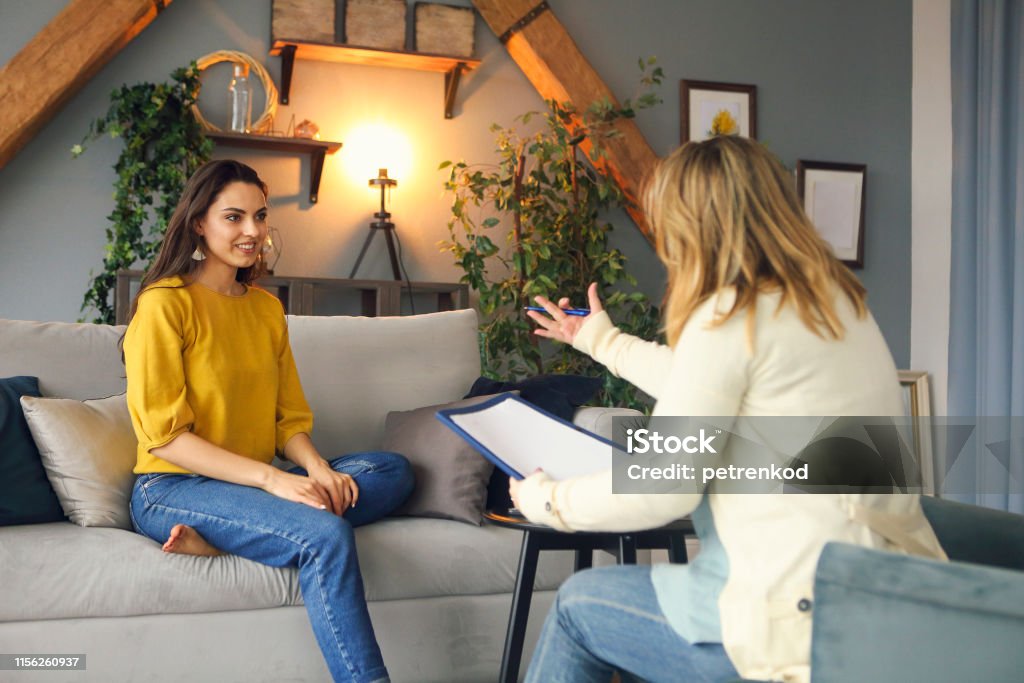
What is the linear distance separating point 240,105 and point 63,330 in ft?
5.48

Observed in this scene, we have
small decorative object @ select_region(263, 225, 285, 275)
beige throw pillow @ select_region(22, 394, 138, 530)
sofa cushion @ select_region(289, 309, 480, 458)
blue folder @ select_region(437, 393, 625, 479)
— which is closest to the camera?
blue folder @ select_region(437, 393, 625, 479)

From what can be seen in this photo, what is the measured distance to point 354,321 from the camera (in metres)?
2.79

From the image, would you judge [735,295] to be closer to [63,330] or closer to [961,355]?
[63,330]

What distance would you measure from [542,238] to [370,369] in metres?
1.53

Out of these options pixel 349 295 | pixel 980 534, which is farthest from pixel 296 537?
pixel 349 295

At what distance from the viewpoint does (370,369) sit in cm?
272

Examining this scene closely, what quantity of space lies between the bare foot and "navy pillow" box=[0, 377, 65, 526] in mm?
353

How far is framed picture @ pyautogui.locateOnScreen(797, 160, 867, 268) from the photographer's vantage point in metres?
4.67

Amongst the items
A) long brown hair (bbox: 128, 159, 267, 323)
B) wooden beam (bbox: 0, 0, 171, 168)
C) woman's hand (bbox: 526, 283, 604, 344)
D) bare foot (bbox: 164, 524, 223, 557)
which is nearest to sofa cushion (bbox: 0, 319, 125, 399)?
long brown hair (bbox: 128, 159, 267, 323)

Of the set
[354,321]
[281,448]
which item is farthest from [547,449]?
[354,321]

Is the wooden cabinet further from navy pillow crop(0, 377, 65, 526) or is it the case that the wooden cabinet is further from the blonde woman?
the blonde woman

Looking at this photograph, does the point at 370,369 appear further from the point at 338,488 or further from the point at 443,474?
the point at 338,488

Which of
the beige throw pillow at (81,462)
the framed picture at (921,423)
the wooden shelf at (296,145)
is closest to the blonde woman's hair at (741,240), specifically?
the beige throw pillow at (81,462)

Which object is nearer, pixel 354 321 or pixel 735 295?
pixel 735 295
